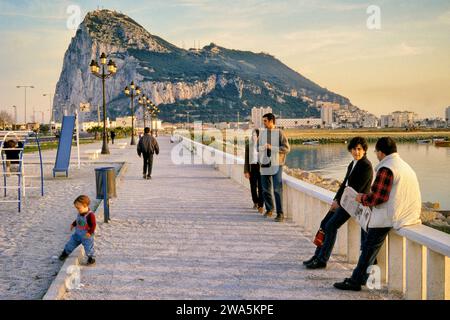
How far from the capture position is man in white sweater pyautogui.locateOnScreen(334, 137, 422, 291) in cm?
493

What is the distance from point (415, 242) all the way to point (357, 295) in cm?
81

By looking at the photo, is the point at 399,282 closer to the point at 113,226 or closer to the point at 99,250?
the point at 99,250

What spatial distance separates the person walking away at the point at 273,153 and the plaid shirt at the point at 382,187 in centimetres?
Answer: 433

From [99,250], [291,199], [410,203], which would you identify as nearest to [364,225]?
[410,203]

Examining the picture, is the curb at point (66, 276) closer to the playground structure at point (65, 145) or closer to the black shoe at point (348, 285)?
the black shoe at point (348, 285)

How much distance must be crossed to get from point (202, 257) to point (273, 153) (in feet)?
9.89

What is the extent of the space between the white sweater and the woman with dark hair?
0.63 metres

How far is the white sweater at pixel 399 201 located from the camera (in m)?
4.93

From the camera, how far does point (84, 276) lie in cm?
609

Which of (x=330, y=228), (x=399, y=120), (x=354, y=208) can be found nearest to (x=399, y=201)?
(x=354, y=208)

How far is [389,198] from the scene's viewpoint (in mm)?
5016

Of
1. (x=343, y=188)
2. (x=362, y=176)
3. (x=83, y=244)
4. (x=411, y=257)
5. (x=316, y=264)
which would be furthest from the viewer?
(x=83, y=244)

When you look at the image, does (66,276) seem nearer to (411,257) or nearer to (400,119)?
(411,257)
